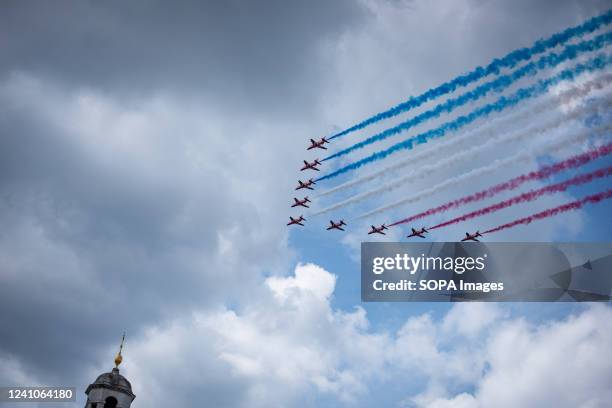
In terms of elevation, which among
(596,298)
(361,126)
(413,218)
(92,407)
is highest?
(361,126)

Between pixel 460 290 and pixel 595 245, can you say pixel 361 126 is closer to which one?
pixel 460 290

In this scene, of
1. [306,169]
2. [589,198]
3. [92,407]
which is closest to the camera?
[589,198]

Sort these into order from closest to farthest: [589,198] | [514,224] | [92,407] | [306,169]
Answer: [589,198] < [514,224] < [92,407] < [306,169]

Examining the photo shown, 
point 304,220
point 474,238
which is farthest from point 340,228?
point 474,238

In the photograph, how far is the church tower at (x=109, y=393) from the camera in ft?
284

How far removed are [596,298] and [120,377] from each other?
179ft

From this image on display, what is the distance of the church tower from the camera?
86.7 m

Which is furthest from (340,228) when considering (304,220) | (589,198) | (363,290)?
(589,198)

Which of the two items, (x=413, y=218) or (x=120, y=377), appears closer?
(x=413, y=218)

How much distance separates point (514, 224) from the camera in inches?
2741

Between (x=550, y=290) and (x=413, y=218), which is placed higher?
(x=413, y=218)

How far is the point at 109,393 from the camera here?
86.9 meters

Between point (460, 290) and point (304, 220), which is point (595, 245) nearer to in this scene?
point (460, 290)

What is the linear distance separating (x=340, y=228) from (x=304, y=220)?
5.42 meters
